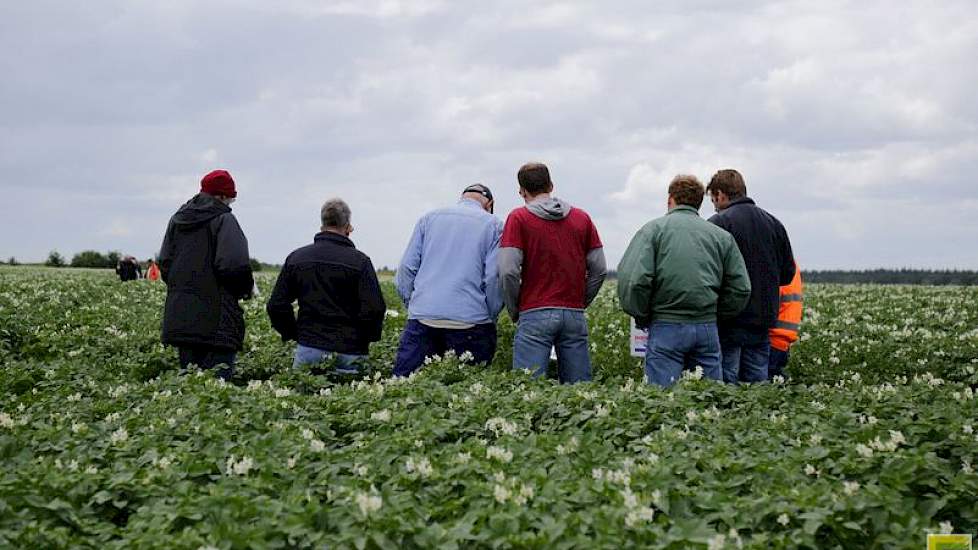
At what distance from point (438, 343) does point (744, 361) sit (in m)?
3.25

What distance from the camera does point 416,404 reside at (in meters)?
7.69

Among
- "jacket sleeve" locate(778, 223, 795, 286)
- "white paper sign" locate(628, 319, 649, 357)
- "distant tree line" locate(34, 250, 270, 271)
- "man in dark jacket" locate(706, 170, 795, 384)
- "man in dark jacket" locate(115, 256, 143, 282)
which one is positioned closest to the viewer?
"man in dark jacket" locate(706, 170, 795, 384)

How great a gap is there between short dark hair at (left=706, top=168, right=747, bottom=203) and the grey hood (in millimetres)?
1880

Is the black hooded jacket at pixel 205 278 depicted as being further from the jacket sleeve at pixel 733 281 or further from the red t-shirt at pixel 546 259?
the jacket sleeve at pixel 733 281

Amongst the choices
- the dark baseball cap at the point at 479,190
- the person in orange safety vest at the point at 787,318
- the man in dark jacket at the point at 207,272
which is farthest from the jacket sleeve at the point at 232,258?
the person in orange safety vest at the point at 787,318

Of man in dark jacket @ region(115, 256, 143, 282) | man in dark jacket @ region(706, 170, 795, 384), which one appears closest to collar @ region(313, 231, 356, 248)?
man in dark jacket @ region(706, 170, 795, 384)

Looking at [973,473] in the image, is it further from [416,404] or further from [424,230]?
[424,230]

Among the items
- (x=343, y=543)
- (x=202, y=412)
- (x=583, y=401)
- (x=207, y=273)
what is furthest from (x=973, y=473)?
(x=207, y=273)

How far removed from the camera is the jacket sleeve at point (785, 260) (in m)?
10.4

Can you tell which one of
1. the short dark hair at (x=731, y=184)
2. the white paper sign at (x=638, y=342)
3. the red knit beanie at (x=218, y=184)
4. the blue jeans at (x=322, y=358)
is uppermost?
the short dark hair at (x=731, y=184)

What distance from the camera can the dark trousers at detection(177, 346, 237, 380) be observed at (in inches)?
402

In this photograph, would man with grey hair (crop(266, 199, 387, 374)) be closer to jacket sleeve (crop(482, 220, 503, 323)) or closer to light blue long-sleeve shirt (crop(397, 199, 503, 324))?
light blue long-sleeve shirt (crop(397, 199, 503, 324))

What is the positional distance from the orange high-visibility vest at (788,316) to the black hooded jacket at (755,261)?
3.33 ft

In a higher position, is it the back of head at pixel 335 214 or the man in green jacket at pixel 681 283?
the back of head at pixel 335 214
